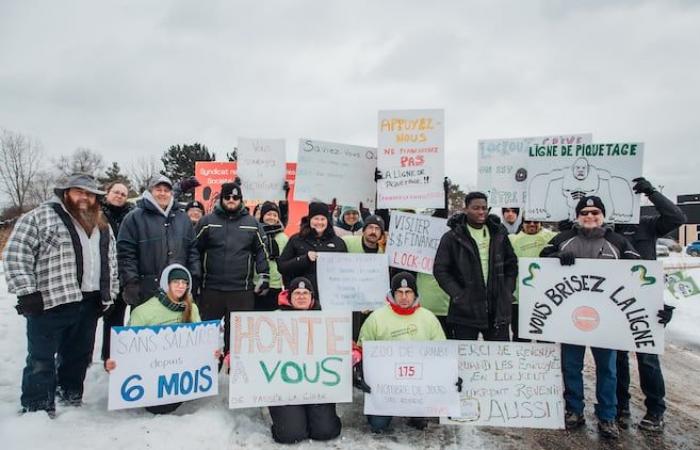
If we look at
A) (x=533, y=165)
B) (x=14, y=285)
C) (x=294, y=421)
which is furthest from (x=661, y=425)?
(x=14, y=285)

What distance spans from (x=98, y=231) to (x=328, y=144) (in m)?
2.97

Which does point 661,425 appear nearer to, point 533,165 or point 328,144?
point 533,165

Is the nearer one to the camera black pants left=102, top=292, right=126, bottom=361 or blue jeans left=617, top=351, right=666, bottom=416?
blue jeans left=617, top=351, right=666, bottom=416

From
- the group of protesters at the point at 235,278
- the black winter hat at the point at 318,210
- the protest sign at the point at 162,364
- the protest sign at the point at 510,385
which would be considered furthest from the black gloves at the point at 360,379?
the black winter hat at the point at 318,210

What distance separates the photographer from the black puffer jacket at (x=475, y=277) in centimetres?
445

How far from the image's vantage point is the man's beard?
4.05m

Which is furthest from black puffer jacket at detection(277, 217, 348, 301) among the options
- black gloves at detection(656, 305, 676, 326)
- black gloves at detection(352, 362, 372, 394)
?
black gloves at detection(656, 305, 676, 326)

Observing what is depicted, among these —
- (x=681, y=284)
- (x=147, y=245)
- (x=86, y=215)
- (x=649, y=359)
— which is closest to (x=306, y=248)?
(x=147, y=245)

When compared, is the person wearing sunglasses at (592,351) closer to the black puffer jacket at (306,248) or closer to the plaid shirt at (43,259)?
the black puffer jacket at (306,248)

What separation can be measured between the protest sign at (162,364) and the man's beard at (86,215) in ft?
3.12

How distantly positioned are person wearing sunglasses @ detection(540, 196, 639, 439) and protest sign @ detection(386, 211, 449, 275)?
4.59 ft

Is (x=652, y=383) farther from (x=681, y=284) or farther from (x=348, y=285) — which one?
(x=681, y=284)

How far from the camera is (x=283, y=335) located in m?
4.29

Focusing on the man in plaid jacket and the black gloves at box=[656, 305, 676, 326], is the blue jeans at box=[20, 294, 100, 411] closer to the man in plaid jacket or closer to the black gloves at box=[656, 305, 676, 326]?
the man in plaid jacket
